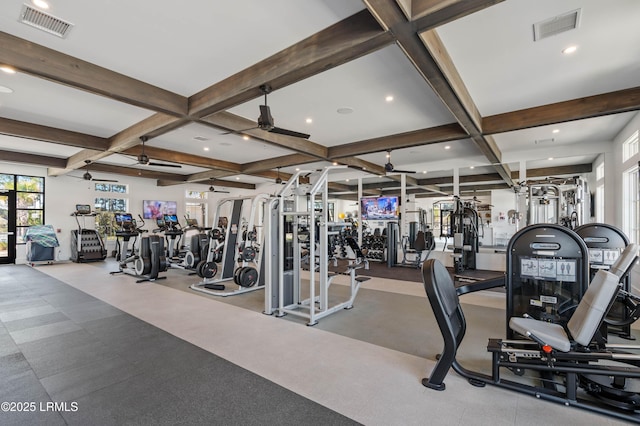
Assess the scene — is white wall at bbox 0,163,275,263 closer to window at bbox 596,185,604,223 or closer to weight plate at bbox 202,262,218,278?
weight plate at bbox 202,262,218,278

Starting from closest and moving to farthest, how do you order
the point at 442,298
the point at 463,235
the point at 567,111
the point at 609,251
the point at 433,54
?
the point at 442,298 → the point at 433,54 → the point at 609,251 → the point at 567,111 → the point at 463,235

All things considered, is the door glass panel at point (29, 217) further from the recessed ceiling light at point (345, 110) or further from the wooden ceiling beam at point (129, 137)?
the recessed ceiling light at point (345, 110)

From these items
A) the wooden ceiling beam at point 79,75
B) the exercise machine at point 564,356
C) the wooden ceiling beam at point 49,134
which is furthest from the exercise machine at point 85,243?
the exercise machine at point 564,356

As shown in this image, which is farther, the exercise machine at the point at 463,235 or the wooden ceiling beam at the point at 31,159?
the wooden ceiling beam at the point at 31,159

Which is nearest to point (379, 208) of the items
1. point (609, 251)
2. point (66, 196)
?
point (609, 251)

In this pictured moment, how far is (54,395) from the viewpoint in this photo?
2389mm

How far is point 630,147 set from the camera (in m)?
5.58

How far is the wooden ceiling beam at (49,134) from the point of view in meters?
5.55

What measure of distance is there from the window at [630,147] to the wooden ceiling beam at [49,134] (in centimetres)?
1035

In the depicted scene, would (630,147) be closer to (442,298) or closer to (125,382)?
(442,298)

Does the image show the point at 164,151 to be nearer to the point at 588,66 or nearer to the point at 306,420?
the point at 306,420

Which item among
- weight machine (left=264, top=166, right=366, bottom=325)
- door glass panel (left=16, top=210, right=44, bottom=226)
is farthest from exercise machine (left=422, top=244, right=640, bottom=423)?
door glass panel (left=16, top=210, right=44, bottom=226)

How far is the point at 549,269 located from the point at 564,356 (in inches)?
33.1

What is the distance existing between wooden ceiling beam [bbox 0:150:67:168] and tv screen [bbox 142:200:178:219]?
3.35 meters
